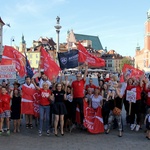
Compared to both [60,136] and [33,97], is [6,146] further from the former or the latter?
[33,97]

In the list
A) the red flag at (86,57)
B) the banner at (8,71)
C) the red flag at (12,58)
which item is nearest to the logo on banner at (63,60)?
the red flag at (86,57)

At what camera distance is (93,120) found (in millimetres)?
8906

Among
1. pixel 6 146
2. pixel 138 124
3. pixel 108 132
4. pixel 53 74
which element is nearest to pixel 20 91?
pixel 53 74

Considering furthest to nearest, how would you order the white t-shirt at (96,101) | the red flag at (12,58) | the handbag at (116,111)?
the red flag at (12,58) < the white t-shirt at (96,101) < the handbag at (116,111)

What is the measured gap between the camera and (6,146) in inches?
277

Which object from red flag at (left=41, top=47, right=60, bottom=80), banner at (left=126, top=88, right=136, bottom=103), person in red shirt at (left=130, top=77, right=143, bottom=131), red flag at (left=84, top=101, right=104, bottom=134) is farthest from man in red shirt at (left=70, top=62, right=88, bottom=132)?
person in red shirt at (left=130, top=77, right=143, bottom=131)

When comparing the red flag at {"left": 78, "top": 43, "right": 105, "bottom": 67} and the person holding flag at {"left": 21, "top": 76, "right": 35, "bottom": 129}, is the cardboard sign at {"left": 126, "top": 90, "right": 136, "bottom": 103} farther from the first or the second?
the person holding flag at {"left": 21, "top": 76, "right": 35, "bottom": 129}

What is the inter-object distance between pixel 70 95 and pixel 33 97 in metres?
1.37

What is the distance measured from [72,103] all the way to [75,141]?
63.0 inches

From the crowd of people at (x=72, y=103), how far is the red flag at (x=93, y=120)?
5.3 inches

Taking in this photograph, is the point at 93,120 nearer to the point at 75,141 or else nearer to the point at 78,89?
the point at 78,89

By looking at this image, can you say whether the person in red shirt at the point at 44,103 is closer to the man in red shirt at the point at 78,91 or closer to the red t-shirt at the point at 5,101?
the man in red shirt at the point at 78,91

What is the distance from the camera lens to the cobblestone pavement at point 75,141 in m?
7.00

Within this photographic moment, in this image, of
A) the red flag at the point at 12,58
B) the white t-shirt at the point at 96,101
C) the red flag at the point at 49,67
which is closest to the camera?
the white t-shirt at the point at 96,101
